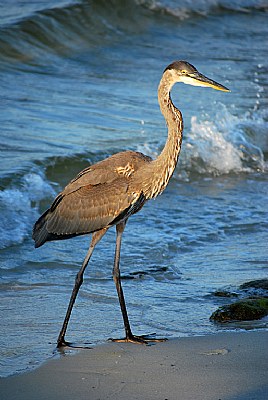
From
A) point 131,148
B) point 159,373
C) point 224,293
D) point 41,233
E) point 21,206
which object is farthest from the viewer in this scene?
point 131,148

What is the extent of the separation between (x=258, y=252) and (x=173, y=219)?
150 cm

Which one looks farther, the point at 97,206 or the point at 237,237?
the point at 237,237

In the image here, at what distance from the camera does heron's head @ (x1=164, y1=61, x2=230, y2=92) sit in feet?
20.5

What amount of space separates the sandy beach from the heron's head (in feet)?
5.92

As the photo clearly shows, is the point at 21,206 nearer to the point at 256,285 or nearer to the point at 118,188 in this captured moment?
the point at 118,188

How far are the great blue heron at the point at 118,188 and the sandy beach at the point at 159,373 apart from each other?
751 mm

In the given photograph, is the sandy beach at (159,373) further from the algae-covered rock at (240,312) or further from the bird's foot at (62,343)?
the algae-covered rock at (240,312)

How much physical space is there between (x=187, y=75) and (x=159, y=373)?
7.58ft

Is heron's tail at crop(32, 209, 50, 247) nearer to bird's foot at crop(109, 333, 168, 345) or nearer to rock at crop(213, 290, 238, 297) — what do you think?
bird's foot at crop(109, 333, 168, 345)

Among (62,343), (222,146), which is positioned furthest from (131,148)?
(62,343)

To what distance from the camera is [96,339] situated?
577 centimetres

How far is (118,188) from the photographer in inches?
244

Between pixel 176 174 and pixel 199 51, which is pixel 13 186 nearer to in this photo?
pixel 176 174

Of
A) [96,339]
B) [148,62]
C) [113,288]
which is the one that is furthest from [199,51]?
[96,339]
